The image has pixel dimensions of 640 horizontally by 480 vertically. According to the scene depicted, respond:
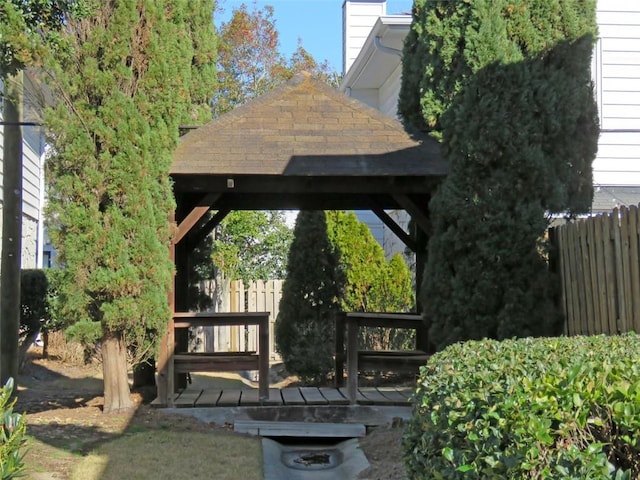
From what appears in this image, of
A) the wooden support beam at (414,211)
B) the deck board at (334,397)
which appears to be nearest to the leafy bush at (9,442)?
the deck board at (334,397)

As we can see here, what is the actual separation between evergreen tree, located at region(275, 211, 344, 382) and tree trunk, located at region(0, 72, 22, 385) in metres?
4.93

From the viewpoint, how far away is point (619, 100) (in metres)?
12.3

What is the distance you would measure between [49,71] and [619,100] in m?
8.63

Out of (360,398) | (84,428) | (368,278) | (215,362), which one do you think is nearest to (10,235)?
(84,428)

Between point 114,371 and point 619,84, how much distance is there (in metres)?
8.85

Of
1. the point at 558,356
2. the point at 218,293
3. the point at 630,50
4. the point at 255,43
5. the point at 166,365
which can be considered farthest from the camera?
the point at 255,43

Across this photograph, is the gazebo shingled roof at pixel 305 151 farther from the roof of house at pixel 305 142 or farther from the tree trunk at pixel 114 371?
the tree trunk at pixel 114 371

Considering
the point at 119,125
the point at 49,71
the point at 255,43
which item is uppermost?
the point at 255,43

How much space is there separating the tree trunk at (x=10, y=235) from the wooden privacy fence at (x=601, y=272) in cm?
587

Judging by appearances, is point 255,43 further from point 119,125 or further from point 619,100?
point 119,125

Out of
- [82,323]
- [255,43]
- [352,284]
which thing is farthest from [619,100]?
[255,43]

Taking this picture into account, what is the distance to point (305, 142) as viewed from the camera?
929 centimetres

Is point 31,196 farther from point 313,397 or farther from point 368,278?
point 313,397

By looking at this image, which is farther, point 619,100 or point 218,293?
point 218,293
